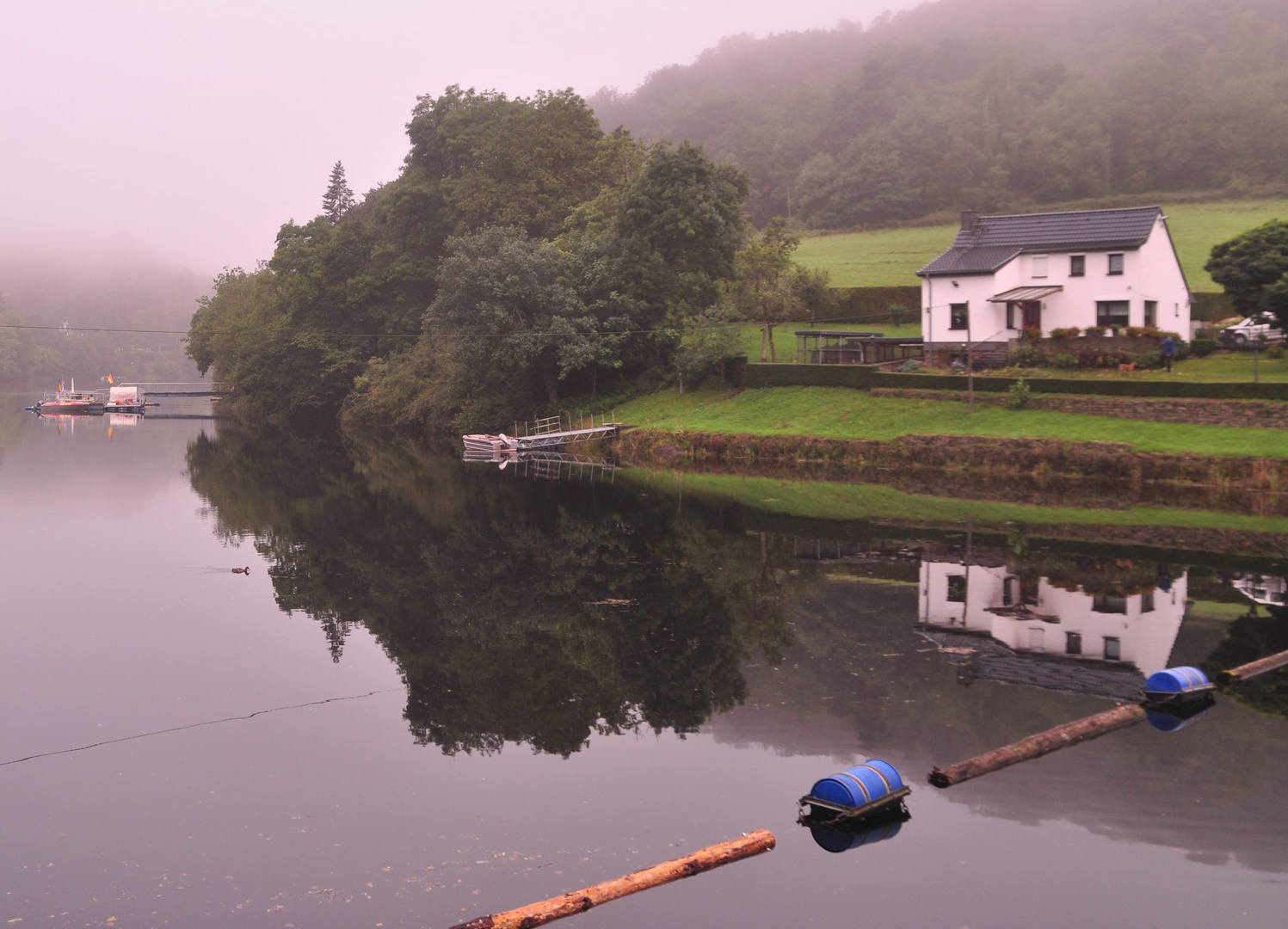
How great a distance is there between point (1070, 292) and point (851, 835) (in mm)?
42277

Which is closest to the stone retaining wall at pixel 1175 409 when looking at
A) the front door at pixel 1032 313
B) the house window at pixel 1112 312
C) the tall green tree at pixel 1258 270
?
the tall green tree at pixel 1258 270

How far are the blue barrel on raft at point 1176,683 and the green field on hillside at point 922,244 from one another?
5047 centimetres

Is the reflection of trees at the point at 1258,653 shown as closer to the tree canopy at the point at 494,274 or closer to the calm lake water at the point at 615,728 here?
the calm lake water at the point at 615,728

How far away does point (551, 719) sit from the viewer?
49.7 feet

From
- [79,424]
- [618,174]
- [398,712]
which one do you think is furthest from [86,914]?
[79,424]

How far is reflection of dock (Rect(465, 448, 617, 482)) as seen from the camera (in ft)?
148

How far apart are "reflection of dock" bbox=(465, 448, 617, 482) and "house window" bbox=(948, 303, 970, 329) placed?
1735cm

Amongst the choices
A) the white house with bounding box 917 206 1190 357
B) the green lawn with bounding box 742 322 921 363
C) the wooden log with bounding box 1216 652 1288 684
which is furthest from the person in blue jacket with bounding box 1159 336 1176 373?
the wooden log with bounding box 1216 652 1288 684

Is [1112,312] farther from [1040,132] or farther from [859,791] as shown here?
[1040,132]

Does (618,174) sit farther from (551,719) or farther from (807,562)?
(551,719)

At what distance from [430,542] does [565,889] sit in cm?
1947

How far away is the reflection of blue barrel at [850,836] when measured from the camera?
11.3 meters

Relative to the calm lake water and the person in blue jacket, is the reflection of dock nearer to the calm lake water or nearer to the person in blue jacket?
the calm lake water

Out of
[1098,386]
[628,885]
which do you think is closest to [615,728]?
[628,885]
